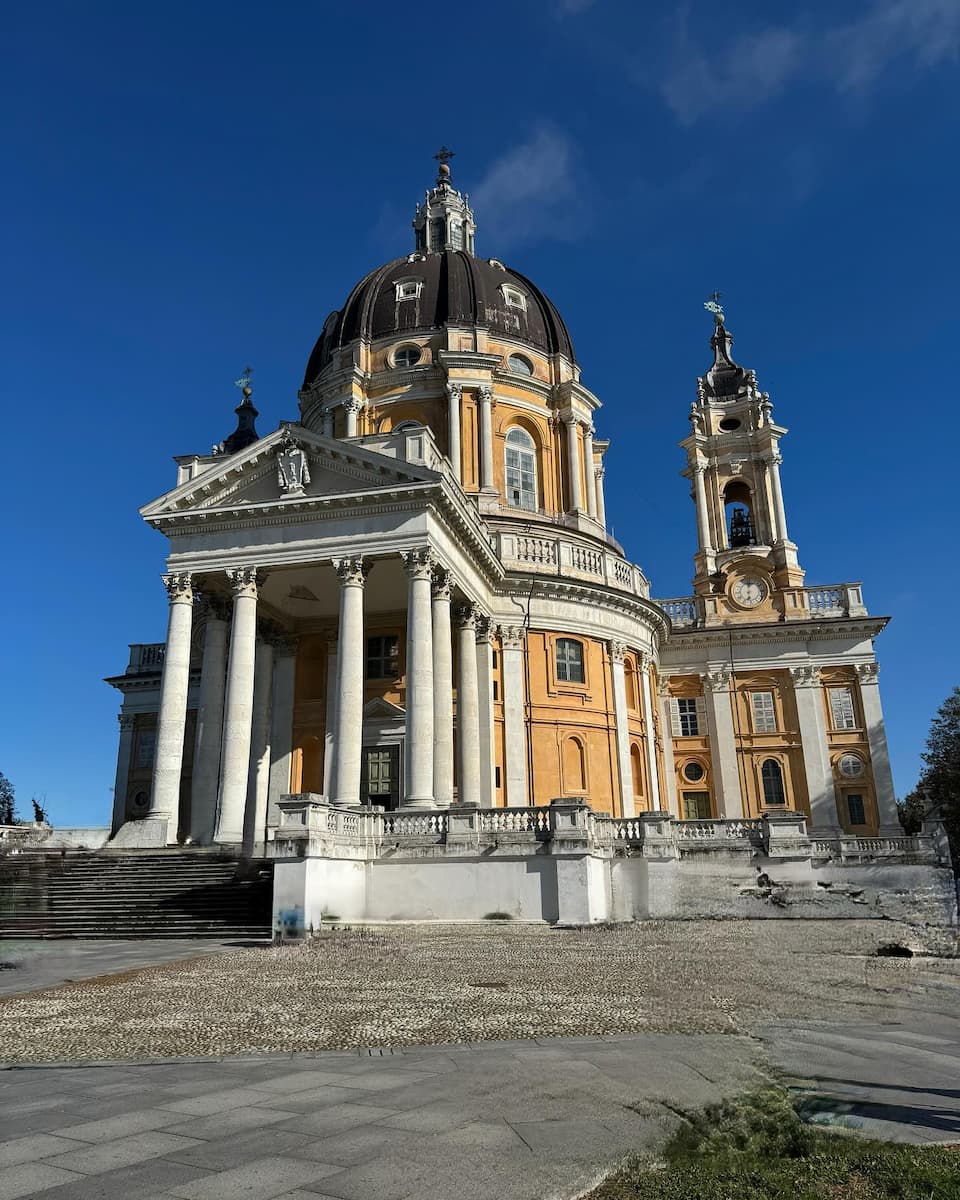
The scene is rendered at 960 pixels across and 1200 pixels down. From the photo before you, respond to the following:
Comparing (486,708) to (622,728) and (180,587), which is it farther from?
(180,587)

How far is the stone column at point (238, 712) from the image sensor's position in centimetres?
2495

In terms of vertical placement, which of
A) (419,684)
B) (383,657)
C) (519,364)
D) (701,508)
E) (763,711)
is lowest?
(419,684)

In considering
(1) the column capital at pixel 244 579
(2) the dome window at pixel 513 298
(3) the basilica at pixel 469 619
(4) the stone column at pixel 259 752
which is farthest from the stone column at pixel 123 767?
(2) the dome window at pixel 513 298

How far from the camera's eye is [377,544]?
85.9 ft

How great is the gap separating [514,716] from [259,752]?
8887mm

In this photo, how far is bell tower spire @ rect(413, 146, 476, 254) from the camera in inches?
1940

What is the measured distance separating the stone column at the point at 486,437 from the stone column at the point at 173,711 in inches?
577

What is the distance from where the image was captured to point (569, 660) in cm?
3447

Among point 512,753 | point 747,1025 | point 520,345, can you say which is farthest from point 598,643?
point 747,1025

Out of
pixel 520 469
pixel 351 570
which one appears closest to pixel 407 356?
pixel 520 469

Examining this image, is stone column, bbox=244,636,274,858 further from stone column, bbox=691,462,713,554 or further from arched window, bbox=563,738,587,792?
stone column, bbox=691,462,713,554

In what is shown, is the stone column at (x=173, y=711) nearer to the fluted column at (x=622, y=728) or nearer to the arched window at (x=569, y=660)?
the arched window at (x=569, y=660)

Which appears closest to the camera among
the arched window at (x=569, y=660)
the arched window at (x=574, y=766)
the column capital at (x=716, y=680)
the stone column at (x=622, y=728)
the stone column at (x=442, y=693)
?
the stone column at (x=442, y=693)

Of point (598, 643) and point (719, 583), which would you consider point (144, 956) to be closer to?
point (598, 643)
